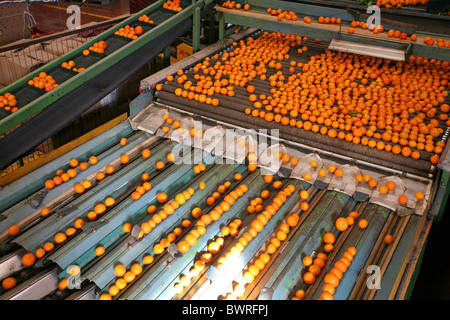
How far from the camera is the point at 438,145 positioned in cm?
413

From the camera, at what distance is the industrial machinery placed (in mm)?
3170

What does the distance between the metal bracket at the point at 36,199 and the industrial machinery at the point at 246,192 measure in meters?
0.02

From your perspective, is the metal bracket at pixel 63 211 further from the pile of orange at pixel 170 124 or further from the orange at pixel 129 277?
the pile of orange at pixel 170 124

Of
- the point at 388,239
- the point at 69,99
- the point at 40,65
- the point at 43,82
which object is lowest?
the point at 40,65

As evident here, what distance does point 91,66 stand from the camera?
488cm

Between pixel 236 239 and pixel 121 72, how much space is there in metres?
3.22

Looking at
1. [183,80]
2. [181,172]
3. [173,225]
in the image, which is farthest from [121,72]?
[173,225]

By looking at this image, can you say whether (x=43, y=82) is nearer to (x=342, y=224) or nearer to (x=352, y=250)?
(x=342, y=224)

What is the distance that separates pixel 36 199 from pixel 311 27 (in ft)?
15.1

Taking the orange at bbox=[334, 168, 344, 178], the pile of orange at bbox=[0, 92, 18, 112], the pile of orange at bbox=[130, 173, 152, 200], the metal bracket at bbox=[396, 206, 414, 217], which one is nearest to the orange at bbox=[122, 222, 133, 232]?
the pile of orange at bbox=[130, 173, 152, 200]

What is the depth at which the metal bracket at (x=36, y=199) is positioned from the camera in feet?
12.3

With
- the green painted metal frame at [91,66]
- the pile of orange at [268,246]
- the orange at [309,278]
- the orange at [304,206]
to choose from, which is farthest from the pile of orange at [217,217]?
the green painted metal frame at [91,66]

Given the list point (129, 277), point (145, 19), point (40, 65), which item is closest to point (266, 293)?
point (129, 277)

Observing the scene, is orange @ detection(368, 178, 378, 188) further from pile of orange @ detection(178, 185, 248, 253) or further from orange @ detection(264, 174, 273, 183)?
pile of orange @ detection(178, 185, 248, 253)
